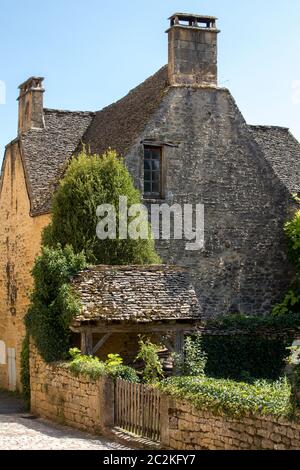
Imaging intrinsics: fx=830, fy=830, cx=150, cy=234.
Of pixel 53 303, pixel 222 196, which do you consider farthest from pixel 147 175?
pixel 53 303

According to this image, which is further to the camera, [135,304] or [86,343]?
[135,304]

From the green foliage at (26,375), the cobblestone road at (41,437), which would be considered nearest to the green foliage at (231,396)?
the cobblestone road at (41,437)

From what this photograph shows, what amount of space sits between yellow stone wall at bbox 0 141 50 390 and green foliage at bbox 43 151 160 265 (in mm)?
3431

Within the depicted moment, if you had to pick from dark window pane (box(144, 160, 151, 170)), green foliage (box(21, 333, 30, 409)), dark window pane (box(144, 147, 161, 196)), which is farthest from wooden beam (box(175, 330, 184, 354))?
dark window pane (box(144, 160, 151, 170))

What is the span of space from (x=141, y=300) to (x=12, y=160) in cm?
1039

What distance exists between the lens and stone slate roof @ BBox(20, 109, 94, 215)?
24.7 meters

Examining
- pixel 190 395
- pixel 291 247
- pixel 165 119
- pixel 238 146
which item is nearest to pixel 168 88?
pixel 165 119

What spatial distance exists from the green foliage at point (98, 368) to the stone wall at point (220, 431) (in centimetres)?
197

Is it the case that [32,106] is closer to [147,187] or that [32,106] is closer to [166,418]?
[147,187]

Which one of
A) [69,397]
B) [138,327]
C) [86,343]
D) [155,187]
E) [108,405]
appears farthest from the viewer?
[155,187]

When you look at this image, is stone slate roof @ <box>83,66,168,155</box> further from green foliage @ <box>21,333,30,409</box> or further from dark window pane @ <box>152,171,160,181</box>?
green foliage @ <box>21,333,30,409</box>

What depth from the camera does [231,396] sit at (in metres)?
11.7

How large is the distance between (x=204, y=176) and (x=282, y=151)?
5074 millimetres

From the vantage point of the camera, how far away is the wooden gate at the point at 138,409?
1352 centimetres
